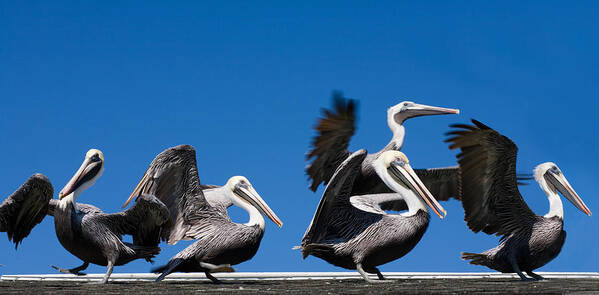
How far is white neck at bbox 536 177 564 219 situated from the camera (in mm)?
8625

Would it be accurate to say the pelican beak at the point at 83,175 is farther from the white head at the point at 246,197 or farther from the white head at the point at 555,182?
the white head at the point at 555,182

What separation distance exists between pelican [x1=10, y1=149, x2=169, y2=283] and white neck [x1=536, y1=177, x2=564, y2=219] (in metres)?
4.34

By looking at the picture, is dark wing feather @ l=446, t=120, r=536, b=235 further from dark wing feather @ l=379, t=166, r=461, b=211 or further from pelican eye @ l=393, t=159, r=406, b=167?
dark wing feather @ l=379, t=166, r=461, b=211

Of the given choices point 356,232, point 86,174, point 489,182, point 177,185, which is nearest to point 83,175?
point 86,174

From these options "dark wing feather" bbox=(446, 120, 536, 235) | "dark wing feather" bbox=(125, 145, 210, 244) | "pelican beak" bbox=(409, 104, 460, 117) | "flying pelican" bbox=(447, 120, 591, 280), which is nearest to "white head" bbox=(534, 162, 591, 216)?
"flying pelican" bbox=(447, 120, 591, 280)

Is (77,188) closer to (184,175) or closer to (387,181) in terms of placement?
(184,175)

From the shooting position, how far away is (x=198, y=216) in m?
8.58

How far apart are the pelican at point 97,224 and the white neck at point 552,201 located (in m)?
4.34

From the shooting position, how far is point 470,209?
8461 mm

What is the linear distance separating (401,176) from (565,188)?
6.88 feet

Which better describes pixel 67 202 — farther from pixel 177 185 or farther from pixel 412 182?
pixel 412 182

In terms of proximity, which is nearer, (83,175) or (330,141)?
(83,175)

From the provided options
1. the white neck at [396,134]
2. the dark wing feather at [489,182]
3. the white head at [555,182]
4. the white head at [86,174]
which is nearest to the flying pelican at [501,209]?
the dark wing feather at [489,182]

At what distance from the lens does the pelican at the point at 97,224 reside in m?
8.18
